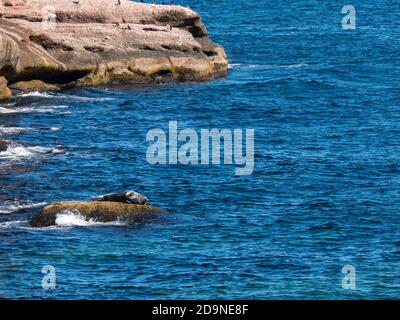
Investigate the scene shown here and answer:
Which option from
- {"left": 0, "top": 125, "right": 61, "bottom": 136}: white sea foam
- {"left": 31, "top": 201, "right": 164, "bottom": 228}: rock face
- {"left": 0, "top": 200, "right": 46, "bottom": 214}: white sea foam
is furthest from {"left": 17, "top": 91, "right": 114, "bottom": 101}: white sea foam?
{"left": 31, "top": 201, "right": 164, "bottom": 228}: rock face

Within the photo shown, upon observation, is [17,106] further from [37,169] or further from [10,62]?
[37,169]

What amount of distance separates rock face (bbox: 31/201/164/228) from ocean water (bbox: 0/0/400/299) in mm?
509

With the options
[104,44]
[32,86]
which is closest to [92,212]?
[32,86]

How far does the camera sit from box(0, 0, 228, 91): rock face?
292ft

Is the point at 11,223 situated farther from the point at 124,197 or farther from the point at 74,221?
the point at 124,197

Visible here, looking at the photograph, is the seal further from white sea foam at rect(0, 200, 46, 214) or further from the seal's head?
white sea foam at rect(0, 200, 46, 214)

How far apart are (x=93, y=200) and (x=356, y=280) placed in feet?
55.9

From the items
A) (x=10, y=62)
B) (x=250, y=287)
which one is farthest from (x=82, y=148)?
(x=250, y=287)

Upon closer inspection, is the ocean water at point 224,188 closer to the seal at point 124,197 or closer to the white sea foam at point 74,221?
the white sea foam at point 74,221

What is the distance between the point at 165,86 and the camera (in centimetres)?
9600

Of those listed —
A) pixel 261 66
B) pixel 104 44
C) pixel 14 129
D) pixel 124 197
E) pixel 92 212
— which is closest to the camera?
pixel 92 212

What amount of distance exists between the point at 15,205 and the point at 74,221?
5193 mm

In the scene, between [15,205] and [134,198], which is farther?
[15,205]

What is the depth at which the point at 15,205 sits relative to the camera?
5750cm
